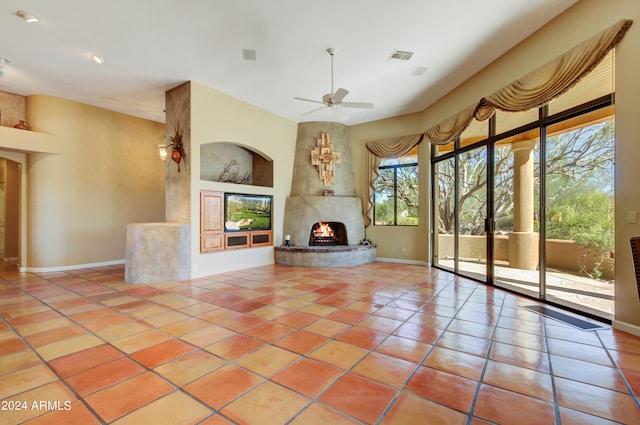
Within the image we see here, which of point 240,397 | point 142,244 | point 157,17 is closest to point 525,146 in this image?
point 240,397

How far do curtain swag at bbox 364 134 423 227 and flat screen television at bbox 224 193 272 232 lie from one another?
2.49m

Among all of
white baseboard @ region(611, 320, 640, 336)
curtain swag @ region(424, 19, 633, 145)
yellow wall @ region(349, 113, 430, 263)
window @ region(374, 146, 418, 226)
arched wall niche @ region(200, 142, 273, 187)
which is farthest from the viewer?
window @ region(374, 146, 418, 226)

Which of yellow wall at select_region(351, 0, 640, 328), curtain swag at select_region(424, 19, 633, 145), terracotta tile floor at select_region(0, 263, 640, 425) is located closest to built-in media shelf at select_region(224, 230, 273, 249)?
terracotta tile floor at select_region(0, 263, 640, 425)

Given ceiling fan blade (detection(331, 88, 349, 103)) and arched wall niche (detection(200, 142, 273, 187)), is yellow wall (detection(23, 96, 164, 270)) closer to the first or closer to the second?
arched wall niche (detection(200, 142, 273, 187))

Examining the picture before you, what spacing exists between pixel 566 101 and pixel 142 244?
6.54 metres

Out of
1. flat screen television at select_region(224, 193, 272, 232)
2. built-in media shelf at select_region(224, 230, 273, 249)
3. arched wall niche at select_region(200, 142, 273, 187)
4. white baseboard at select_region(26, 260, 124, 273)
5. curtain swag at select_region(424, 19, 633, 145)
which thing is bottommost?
white baseboard at select_region(26, 260, 124, 273)

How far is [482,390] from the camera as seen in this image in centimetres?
195

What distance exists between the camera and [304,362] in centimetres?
231

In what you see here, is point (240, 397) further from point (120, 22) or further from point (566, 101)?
point (566, 101)

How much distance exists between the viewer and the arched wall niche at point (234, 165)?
637 centimetres

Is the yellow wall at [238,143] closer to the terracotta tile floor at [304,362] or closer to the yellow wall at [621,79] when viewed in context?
the terracotta tile floor at [304,362]

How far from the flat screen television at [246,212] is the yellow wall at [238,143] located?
0.14 metres

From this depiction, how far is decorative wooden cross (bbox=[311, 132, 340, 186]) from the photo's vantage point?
721 centimetres

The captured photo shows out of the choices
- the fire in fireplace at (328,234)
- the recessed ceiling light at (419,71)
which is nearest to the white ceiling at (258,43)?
the recessed ceiling light at (419,71)
